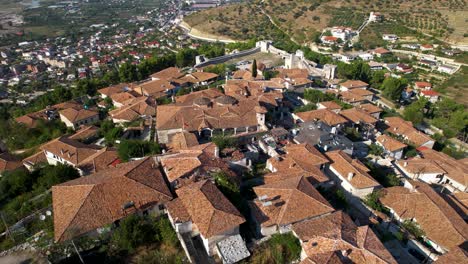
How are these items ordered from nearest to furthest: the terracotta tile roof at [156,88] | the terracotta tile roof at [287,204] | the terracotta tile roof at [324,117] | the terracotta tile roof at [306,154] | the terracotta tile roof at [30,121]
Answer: the terracotta tile roof at [287,204]
the terracotta tile roof at [306,154]
the terracotta tile roof at [324,117]
the terracotta tile roof at [30,121]
the terracotta tile roof at [156,88]

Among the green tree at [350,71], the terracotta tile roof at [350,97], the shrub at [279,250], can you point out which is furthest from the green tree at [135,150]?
the green tree at [350,71]

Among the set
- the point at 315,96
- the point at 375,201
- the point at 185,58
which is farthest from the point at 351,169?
the point at 185,58

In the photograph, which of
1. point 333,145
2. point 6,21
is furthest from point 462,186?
point 6,21

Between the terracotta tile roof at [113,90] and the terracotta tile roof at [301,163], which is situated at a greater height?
→ the terracotta tile roof at [301,163]

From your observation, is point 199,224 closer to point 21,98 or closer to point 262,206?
point 262,206

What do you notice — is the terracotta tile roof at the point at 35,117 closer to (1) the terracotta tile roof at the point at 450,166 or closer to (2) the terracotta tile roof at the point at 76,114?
(2) the terracotta tile roof at the point at 76,114

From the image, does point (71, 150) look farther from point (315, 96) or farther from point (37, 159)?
point (315, 96)

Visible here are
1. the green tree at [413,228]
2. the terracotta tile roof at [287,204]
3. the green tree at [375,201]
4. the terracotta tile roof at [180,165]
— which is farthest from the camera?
the green tree at [375,201]
